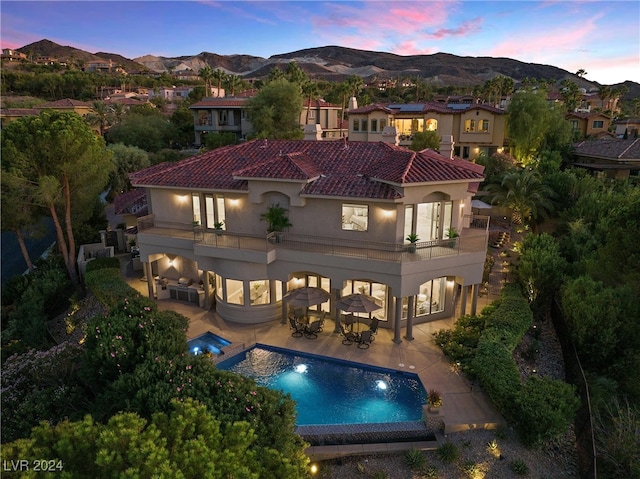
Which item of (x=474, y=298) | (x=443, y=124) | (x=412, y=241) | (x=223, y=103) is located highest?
(x=223, y=103)

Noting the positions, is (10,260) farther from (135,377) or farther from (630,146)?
(630,146)

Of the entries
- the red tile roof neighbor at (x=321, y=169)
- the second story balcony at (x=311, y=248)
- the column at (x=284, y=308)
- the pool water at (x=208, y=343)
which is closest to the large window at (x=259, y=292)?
the column at (x=284, y=308)

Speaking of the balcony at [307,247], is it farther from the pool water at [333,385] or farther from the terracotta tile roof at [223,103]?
the terracotta tile roof at [223,103]

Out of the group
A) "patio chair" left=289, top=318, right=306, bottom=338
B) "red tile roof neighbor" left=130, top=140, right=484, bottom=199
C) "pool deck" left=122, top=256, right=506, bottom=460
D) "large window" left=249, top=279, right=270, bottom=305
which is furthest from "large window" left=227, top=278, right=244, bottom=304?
"red tile roof neighbor" left=130, top=140, right=484, bottom=199

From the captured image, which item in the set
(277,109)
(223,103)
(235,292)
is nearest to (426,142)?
(277,109)

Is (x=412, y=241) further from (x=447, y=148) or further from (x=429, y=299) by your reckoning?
(x=447, y=148)

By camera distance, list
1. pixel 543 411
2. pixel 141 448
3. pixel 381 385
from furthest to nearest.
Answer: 1. pixel 381 385
2. pixel 543 411
3. pixel 141 448

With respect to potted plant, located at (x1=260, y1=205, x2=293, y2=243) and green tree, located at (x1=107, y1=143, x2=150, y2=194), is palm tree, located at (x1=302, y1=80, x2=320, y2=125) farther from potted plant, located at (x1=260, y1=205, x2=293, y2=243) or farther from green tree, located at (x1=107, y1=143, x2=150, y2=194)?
potted plant, located at (x1=260, y1=205, x2=293, y2=243)
